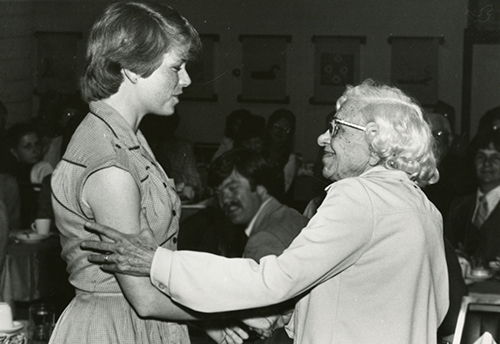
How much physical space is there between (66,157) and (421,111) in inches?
34.3

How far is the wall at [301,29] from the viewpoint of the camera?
834 cm

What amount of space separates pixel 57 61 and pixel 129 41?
8.01 m

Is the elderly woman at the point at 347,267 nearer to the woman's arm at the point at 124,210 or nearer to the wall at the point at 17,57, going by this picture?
the woman's arm at the point at 124,210

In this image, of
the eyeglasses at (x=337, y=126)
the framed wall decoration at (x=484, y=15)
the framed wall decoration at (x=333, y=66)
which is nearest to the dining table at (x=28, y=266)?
the eyeglasses at (x=337, y=126)

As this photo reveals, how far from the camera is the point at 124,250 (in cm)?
165

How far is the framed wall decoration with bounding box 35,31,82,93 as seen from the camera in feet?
29.3

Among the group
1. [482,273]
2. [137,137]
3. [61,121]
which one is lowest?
[482,273]

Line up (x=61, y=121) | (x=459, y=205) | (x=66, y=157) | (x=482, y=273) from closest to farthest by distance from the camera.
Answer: (x=66, y=157) < (x=482, y=273) < (x=459, y=205) < (x=61, y=121)

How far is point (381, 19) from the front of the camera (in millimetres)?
8641

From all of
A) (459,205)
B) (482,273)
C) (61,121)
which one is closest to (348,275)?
(482,273)

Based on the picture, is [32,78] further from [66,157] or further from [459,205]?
[66,157]

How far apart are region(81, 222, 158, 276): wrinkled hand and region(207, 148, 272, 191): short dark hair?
2460mm

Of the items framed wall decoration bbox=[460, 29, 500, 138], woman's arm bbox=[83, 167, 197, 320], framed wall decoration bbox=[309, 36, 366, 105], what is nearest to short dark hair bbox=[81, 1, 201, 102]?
woman's arm bbox=[83, 167, 197, 320]

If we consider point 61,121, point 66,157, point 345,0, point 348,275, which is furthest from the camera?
point 345,0
